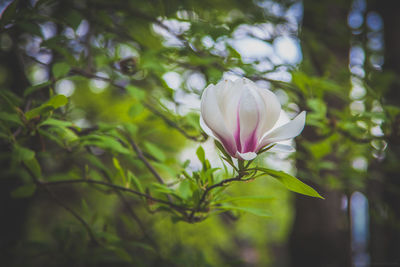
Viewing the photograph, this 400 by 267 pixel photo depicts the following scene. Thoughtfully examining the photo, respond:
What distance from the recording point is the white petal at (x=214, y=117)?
39 cm

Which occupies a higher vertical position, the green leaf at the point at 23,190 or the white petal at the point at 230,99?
the white petal at the point at 230,99

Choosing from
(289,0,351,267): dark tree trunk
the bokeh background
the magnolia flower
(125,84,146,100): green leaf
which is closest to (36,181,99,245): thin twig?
the bokeh background

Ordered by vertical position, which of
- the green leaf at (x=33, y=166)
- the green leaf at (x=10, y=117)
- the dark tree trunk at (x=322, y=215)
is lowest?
the dark tree trunk at (x=322, y=215)

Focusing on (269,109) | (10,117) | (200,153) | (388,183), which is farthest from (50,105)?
(388,183)

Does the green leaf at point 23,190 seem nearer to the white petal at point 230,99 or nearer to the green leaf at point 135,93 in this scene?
the green leaf at point 135,93

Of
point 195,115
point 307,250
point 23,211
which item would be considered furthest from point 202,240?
point 195,115

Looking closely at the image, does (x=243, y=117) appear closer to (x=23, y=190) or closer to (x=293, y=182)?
(x=293, y=182)

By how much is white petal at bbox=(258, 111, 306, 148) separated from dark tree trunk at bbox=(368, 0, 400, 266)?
2.88 ft

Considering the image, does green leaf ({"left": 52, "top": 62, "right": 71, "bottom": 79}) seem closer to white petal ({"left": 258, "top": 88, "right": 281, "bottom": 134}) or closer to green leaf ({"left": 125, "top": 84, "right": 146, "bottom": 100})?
green leaf ({"left": 125, "top": 84, "right": 146, "bottom": 100})

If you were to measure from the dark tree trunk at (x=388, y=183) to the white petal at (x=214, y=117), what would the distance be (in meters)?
0.96

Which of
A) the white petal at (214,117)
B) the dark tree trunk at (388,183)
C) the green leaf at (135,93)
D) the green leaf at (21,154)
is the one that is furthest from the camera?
the dark tree trunk at (388,183)

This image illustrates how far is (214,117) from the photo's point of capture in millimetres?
389

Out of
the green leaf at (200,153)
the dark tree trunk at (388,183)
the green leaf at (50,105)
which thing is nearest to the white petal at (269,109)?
the green leaf at (200,153)

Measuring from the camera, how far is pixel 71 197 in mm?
3020
